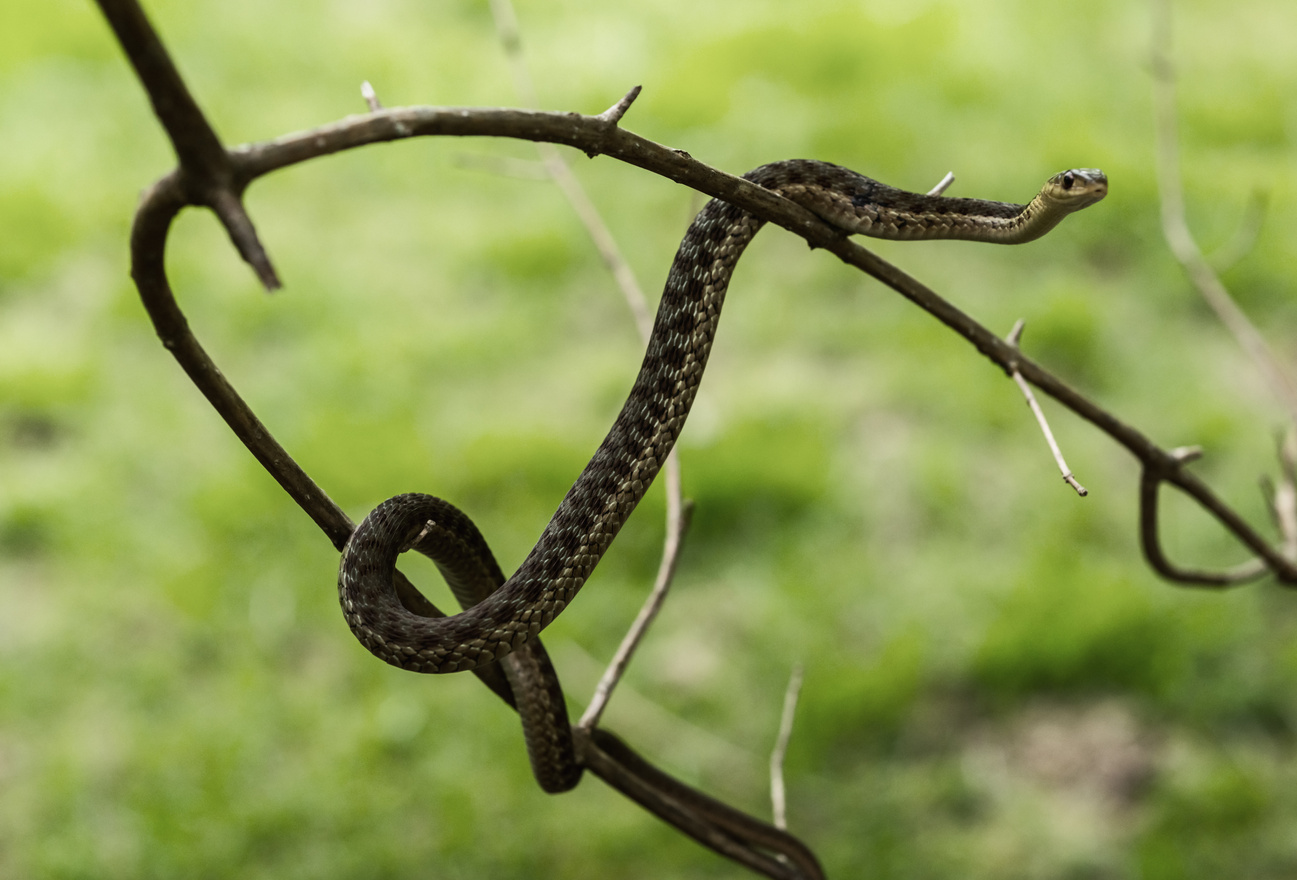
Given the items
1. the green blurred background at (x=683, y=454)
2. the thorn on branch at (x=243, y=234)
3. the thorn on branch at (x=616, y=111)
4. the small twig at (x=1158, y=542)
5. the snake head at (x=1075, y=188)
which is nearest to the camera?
the thorn on branch at (x=243, y=234)

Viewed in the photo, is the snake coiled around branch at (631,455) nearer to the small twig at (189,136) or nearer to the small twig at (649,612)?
the small twig at (649,612)

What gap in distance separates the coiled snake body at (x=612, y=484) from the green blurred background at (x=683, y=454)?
126cm

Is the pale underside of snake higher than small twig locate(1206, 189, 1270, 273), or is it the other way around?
small twig locate(1206, 189, 1270, 273)

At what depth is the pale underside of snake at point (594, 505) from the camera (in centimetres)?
85

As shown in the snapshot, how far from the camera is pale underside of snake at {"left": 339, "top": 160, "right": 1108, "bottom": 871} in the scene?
0.85 meters

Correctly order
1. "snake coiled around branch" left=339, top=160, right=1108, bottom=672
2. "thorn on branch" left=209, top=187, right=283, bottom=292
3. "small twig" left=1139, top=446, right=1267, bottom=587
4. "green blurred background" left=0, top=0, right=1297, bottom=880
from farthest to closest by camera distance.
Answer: "green blurred background" left=0, top=0, right=1297, bottom=880 < "small twig" left=1139, top=446, right=1267, bottom=587 < "snake coiled around branch" left=339, top=160, right=1108, bottom=672 < "thorn on branch" left=209, top=187, right=283, bottom=292

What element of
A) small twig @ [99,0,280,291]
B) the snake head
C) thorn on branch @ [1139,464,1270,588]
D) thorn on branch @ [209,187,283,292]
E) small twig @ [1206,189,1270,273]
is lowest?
thorn on branch @ [209,187,283,292]

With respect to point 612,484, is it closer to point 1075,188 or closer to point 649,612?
point 649,612

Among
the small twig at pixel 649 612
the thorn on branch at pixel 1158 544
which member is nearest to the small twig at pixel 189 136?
the small twig at pixel 649 612

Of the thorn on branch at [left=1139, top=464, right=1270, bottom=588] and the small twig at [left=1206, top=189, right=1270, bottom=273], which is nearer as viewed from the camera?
the thorn on branch at [left=1139, top=464, right=1270, bottom=588]

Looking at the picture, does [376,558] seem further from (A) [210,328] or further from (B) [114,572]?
(A) [210,328]

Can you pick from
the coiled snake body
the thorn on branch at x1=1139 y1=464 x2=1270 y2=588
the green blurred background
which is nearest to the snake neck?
the coiled snake body

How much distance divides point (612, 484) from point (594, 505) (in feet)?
0.08

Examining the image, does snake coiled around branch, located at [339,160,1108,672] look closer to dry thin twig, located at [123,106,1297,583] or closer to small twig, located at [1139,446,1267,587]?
dry thin twig, located at [123,106,1297,583]
